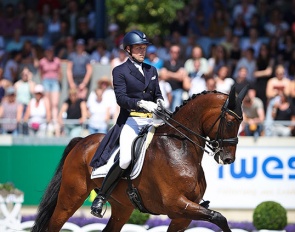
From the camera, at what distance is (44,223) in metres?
11.3

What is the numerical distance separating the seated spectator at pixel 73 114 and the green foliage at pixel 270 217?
14.2 ft

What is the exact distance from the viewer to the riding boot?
1039 centimetres

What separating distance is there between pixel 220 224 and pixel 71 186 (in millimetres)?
2474

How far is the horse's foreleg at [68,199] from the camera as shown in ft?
36.1

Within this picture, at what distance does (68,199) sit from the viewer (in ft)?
36.2

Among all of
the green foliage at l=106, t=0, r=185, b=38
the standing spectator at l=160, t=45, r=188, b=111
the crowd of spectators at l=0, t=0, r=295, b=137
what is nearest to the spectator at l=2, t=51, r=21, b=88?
the crowd of spectators at l=0, t=0, r=295, b=137

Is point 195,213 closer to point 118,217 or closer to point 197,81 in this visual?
point 118,217

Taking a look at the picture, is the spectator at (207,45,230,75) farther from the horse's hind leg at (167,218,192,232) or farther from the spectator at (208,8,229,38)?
the horse's hind leg at (167,218,192,232)

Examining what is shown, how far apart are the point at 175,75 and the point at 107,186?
8.20m

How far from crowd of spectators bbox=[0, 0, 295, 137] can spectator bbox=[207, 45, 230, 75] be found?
0.03 metres

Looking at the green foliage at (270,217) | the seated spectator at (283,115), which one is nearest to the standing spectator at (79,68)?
the seated spectator at (283,115)

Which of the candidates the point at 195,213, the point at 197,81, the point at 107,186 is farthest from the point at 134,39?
the point at 197,81

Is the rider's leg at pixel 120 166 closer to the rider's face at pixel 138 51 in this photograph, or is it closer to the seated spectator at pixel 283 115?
the rider's face at pixel 138 51

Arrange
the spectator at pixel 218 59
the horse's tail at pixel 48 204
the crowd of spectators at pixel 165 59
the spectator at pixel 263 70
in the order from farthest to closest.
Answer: the spectator at pixel 218 59
the spectator at pixel 263 70
the crowd of spectators at pixel 165 59
the horse's tail at pixel 48 204
